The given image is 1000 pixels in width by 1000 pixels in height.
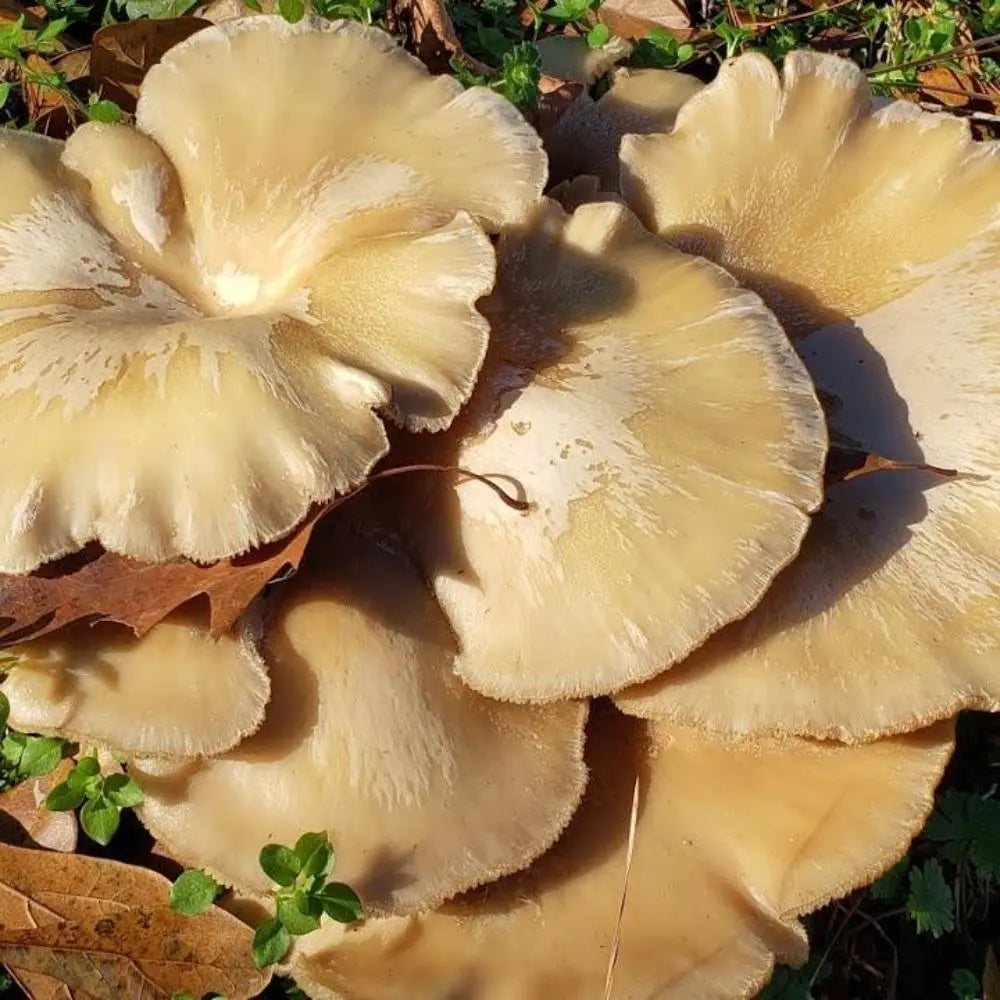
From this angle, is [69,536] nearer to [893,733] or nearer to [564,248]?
[564,248]

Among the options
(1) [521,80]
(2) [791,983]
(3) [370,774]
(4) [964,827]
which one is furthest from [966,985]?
(1) [521,80]

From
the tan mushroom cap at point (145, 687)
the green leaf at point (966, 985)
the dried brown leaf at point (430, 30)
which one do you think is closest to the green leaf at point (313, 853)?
the tan mushroom cap at point (145, 687)

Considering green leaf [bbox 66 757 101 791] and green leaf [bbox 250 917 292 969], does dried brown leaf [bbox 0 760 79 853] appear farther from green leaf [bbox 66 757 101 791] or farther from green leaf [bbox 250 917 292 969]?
green leaf [bbox 250 917 292 969]

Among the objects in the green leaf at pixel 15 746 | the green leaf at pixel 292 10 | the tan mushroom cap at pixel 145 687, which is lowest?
the green leaf at pixel 15 746

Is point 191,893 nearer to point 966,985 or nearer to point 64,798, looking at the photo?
point 64,798

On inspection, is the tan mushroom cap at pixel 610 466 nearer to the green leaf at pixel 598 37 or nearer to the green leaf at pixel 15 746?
the green leaf at pixel 15 746

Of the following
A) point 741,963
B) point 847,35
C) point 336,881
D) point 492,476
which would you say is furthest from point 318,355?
point 847,35
